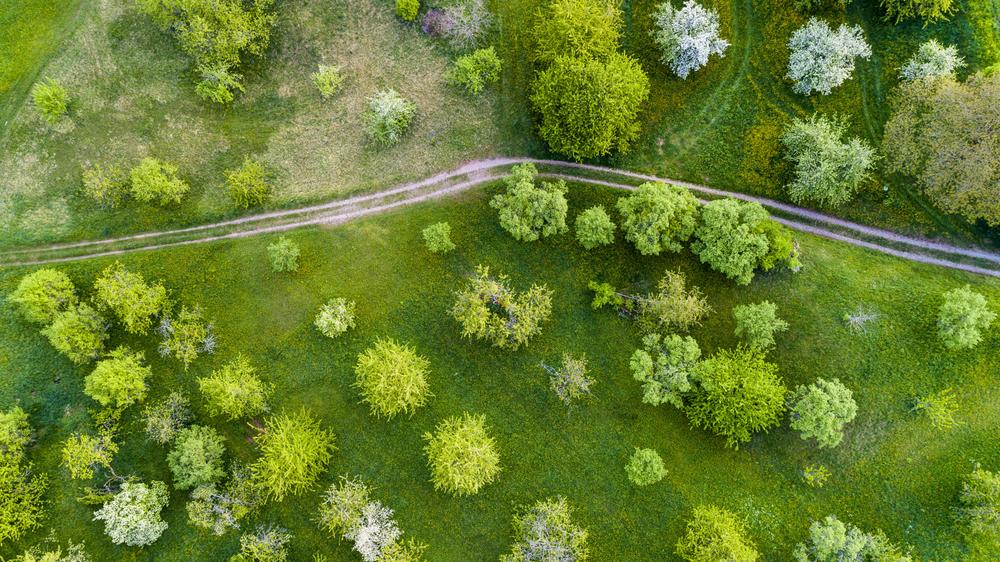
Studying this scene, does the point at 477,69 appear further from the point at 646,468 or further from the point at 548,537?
the point at 548,537

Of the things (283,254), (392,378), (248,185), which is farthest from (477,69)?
(392,378)

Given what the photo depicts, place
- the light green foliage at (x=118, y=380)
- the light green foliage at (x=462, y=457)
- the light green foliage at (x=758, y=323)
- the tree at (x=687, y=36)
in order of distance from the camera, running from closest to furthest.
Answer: the light green foliage at (x=462, y=457) → the light green foliage at (x=758, y=323) → the light green foliage at (x=118, y=380) → the tree at (x=687, y=36)

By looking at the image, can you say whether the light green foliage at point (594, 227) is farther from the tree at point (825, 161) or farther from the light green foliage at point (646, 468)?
the light green foliage at point (646, 468)

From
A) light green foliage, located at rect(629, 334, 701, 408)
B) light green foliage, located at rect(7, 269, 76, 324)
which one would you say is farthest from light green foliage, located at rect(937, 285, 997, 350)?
light green foliage, located at rect(7, 269, 76, 324)

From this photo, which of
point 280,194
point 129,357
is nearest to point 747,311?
point 280,194

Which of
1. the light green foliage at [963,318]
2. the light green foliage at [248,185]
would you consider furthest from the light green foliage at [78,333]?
the light green foliage at [963,318]

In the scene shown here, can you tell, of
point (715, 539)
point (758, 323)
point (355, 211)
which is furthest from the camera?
point (355, 211)
